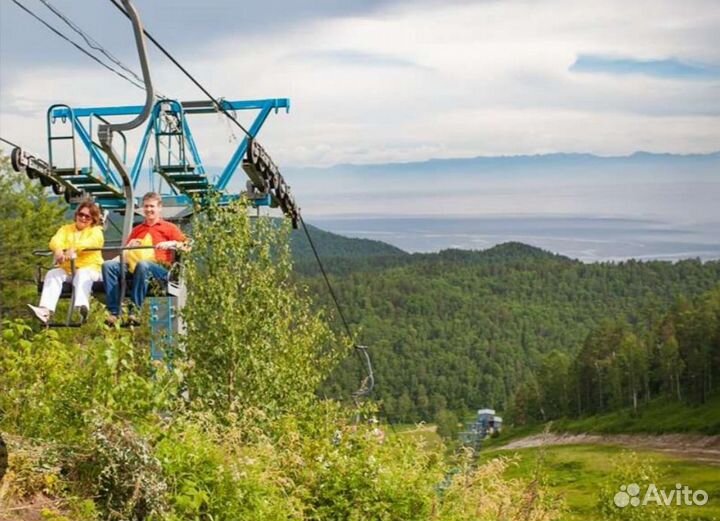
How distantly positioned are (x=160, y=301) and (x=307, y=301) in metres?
3.69

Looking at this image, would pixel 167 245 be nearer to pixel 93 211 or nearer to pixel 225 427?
pixel 93 211

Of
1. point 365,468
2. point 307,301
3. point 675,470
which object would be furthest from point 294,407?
point 675,470

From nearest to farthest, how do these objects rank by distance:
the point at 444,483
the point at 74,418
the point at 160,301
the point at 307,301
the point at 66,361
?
the point at 74,418, the point at 66,361, the point at 444,483, the point at 160,301, the point at 307,301

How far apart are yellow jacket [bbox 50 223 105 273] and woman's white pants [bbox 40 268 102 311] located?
0.09 metres

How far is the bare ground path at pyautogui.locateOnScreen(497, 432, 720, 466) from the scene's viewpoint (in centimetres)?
11600

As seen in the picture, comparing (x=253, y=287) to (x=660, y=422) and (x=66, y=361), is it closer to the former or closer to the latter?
(x=66, y=361)

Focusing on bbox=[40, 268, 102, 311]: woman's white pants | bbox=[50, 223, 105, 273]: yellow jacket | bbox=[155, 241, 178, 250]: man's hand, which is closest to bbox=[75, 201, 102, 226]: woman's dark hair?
bbox=[50, 223, 105, 273]: yellow jacket

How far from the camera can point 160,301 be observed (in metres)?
14.6

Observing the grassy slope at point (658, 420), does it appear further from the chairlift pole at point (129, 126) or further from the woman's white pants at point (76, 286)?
the woman's white pants at point (76, 286)

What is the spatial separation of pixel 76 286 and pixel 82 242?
533mm

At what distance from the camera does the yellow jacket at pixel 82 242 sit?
446 inches

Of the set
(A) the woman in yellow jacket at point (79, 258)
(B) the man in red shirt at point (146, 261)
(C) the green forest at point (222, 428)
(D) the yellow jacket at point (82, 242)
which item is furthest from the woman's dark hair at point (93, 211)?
(C) the green forest at point (222, 428)

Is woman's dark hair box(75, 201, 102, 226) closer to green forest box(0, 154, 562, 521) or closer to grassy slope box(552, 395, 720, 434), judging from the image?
green forest box(0, 154, 562, 521)

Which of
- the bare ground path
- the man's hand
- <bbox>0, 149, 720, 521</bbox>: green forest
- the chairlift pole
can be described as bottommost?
the bare ground path
